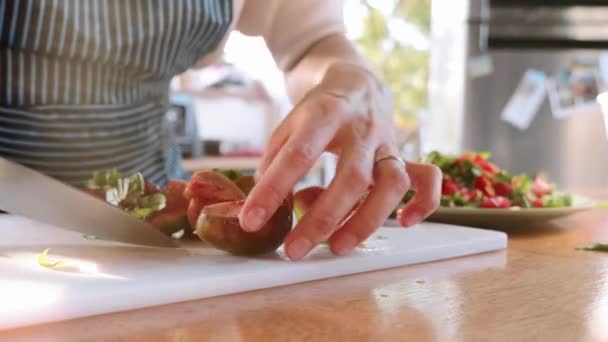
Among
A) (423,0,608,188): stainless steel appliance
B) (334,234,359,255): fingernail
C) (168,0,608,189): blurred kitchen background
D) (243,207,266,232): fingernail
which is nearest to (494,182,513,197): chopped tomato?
(334,234,359,255): fingernail

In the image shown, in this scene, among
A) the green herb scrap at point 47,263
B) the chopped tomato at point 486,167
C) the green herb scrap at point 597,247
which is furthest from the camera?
the chopped tomato at point 486,167

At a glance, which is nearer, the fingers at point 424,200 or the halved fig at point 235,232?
the halved fig at point 235,232

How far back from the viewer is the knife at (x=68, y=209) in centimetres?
76

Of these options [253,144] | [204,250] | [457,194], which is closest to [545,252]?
[457,194]

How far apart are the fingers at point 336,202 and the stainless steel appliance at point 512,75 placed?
2.55 meters

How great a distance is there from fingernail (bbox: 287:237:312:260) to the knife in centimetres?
15

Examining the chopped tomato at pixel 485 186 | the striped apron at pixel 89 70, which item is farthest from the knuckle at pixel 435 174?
the striped apron at pixel 89 70

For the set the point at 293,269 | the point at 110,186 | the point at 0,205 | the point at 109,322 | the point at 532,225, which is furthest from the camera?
the point at 532,225

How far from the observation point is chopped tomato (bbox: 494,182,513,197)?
3.70ft

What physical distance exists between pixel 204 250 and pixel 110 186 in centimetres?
24

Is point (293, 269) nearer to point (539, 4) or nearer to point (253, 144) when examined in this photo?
point (539, 4)

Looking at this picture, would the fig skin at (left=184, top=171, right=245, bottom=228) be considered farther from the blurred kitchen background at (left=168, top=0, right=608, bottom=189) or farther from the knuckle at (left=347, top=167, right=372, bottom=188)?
the blurred kitchen background at (left=168, top=0, right=608, bottom=189)

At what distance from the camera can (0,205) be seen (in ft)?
2.50

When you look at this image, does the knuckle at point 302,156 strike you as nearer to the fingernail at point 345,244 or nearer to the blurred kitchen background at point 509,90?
the fingernail at point 345,244
